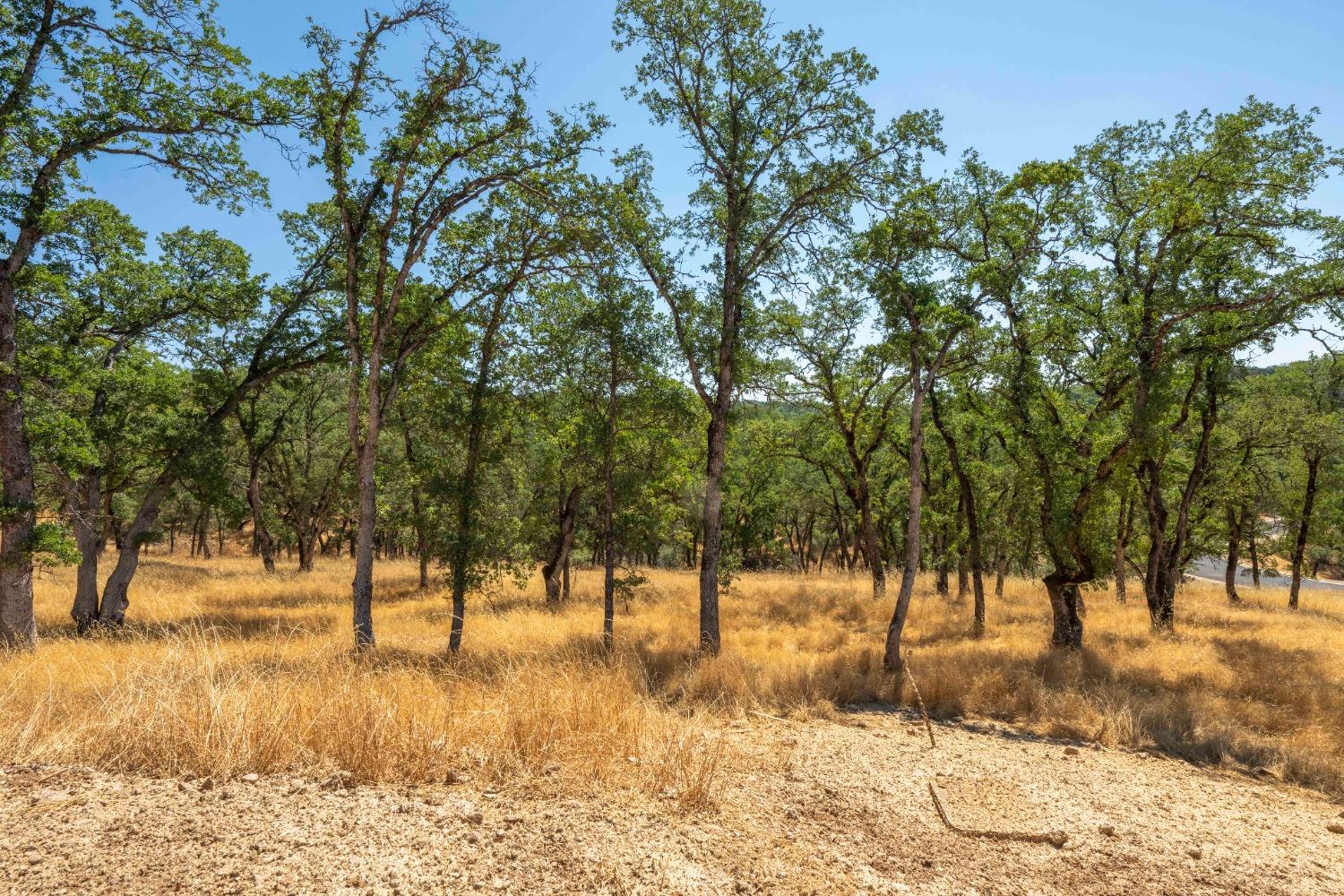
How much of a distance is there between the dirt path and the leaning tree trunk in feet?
30.1

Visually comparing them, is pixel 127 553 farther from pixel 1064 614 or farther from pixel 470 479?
pixel 1064 614

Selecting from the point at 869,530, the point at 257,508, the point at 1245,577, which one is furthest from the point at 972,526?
the point at 1245,577

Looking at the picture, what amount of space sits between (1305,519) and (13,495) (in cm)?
3661

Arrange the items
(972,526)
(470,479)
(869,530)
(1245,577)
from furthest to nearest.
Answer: (1245,577) < (869,530) < (972,526) < (470,479)

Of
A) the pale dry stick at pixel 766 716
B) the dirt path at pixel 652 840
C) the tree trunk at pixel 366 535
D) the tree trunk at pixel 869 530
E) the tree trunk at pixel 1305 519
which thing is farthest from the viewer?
the tree trunk at pixel 1305 519

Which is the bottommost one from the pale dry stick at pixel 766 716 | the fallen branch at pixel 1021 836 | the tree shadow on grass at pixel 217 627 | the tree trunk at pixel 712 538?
the tree shadow on grass at pixel 217 627

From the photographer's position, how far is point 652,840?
3.50 metres

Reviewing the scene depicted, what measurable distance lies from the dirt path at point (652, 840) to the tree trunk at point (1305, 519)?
2280 cm

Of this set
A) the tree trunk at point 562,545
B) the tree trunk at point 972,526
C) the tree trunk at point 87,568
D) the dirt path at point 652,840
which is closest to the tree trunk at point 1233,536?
the tree trunk at point 972,526

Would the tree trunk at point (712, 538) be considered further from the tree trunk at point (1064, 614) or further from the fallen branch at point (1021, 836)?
the tree trunk at point (1064, 614)

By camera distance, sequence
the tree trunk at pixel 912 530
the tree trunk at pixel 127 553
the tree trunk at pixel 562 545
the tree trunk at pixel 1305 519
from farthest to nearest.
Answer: the tree trunk at pixel 1305 519, the tree trunk at pixel 562 545, the tree trunk at pixel 127 553, the tree trunk at pixel 912 530

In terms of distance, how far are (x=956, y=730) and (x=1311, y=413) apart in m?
21.2

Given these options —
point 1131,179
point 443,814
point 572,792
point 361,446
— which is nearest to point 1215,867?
point 572,792

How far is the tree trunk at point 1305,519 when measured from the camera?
2047 centimetres
